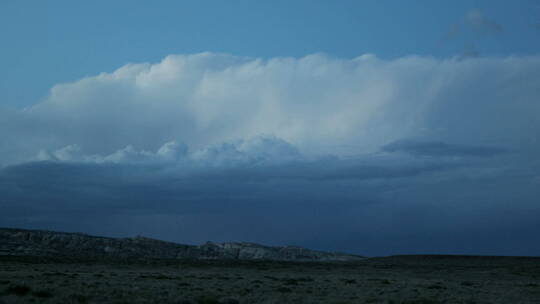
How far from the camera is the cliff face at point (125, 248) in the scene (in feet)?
393

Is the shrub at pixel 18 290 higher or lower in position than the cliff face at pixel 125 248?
lower

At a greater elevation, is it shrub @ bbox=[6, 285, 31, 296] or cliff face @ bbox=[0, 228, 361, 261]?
cliff face @ bbox=[0, 228, 361, 261]

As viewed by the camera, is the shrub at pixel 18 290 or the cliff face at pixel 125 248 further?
the cliff face at pixel 125 248

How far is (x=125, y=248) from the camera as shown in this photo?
13700 cm

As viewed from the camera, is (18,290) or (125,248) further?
(125,248)

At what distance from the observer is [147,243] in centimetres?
14975

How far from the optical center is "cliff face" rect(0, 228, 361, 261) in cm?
11988

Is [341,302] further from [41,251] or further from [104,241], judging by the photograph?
[104,241]

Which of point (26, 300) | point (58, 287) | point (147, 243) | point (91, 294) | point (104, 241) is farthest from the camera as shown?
point (147, 243)

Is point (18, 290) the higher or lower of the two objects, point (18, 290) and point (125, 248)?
the lower

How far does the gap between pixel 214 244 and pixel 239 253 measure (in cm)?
950

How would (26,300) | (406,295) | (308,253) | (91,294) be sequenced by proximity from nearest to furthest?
(26,300), (91,294), (406,295), (308,253)

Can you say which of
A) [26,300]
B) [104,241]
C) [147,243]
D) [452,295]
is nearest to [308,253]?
[147,243]

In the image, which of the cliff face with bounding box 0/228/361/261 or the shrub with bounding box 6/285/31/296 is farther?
the cliff face with bounding box 0/228/361/261
